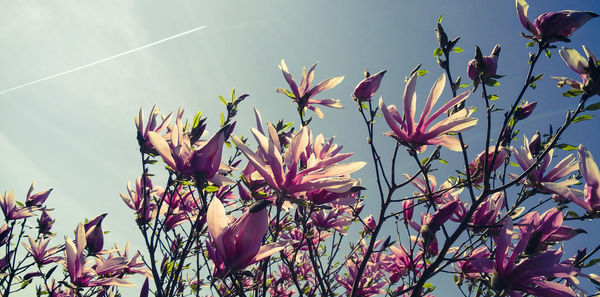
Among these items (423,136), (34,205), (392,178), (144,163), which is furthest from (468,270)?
(34,205)

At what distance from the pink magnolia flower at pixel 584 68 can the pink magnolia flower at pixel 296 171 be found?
1.04 meters

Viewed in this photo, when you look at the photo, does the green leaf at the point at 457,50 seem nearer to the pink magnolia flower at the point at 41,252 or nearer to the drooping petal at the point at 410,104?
the drooping petal at the point at 410,104

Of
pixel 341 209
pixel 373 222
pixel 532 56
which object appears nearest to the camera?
pixel 532 56

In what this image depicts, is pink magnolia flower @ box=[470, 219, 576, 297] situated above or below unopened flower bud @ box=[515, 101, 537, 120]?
below

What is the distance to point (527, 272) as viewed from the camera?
1037mm

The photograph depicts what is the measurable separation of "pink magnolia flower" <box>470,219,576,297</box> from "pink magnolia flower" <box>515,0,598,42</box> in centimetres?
79

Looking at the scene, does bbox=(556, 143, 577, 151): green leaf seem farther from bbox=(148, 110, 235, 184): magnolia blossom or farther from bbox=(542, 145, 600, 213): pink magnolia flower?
bbox=(148, 110, 235, 184): magnolia blossom

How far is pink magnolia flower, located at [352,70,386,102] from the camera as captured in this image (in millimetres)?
1702

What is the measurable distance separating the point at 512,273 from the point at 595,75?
85 cm

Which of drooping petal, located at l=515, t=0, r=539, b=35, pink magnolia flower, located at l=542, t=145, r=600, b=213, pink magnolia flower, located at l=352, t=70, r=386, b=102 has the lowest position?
pink magnolia flower, located at l=542, t=145, r=600, b=213

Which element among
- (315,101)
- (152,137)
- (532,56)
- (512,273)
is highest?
(315,101)

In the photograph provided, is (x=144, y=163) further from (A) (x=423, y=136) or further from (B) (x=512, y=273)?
(B) (x=512, y=273)

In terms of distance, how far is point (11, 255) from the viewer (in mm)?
2646

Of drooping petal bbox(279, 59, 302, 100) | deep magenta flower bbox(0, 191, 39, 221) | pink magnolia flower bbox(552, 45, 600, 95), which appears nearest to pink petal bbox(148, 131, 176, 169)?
drooping petal bbox(279, 59, 302, 100)
